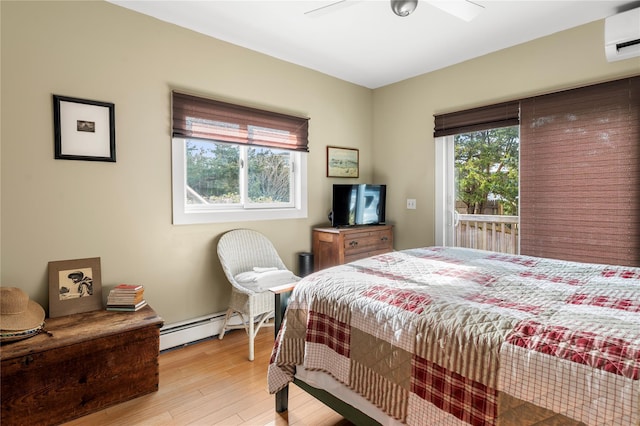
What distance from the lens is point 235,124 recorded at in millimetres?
3129

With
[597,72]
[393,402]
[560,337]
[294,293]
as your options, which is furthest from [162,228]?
[597,72]

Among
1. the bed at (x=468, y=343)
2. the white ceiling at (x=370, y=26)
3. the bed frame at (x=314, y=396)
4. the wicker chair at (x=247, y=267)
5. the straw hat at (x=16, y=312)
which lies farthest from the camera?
the wicker chair at (x=247, y=267)

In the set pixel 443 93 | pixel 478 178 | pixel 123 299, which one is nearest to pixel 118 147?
pixel 123 299

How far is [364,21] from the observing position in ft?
9.06

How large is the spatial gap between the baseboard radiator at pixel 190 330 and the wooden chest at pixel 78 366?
0.53 meters

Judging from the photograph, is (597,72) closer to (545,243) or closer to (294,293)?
(545,243)

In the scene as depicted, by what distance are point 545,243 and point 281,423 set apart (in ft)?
8.51

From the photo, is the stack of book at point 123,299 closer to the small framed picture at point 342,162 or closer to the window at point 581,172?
the small framed picture at point 342,162

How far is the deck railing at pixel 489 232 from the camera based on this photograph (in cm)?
338

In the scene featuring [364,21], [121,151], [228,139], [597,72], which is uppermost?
[364,21]

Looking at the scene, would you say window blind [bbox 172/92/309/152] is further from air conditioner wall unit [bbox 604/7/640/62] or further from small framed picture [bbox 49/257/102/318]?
air conditioner wall unit [bbox 604/7/640/62]

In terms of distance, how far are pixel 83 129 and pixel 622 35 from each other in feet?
12.5

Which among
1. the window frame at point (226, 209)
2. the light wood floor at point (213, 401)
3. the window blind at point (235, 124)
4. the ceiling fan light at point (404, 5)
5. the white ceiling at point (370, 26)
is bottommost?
the light wood floor at point (213, 401)

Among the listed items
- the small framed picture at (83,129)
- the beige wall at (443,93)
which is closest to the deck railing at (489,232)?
the beige wall at (443,93)
